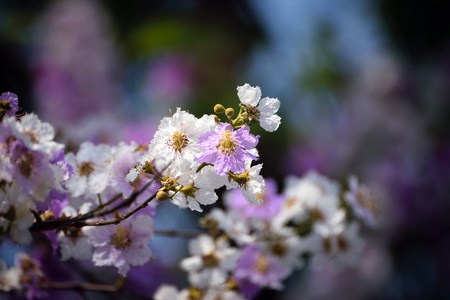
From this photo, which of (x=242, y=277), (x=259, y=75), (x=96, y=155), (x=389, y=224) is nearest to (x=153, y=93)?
(x=259, y=75)

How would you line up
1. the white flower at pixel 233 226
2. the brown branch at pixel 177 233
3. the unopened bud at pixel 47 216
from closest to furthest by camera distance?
the unopened bud at pixel 47 216, the brown branch at pixel 177 233, the white flower at pixel 233 226

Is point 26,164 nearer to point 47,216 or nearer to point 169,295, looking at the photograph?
point 47,216

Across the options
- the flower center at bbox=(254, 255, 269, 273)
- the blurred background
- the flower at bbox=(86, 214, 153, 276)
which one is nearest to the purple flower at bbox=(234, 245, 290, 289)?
the flower center at bbox=(254, 255, 269, 273)

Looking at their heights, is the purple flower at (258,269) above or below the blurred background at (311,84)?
below

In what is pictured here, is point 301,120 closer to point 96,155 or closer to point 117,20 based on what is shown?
point 117,20

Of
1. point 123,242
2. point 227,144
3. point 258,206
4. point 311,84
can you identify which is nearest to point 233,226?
point 258,206

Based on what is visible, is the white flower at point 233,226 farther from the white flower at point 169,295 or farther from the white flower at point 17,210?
the white flower at point 17,210

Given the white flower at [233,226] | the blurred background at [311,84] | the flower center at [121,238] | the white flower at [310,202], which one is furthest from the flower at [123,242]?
the blurred background at [311,84]
